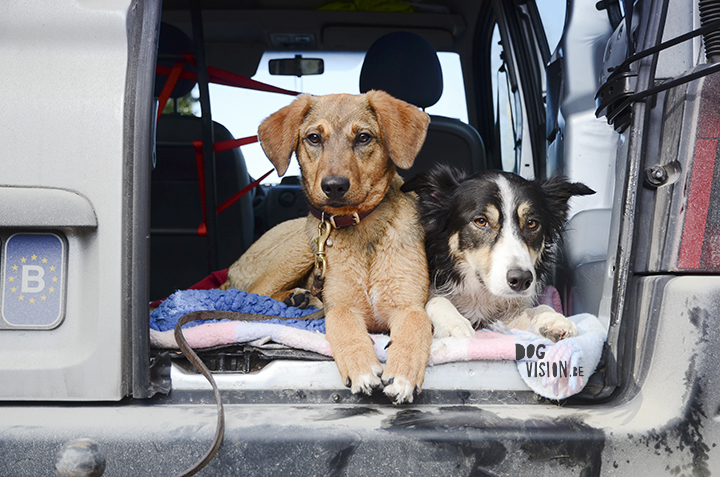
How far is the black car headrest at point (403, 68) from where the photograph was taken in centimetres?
340

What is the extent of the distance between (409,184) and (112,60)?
4.75 ft

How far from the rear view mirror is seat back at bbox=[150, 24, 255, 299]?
57cm

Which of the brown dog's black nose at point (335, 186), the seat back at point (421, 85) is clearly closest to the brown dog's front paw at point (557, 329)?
the brown dog's black nose at point (335, 186)

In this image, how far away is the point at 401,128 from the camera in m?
2.39

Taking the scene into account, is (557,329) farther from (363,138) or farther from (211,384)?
(211,384)

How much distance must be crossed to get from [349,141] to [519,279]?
907 mm

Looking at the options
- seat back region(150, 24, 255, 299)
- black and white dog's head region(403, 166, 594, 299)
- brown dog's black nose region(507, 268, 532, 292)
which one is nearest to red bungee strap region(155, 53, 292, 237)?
seat back region(150, 24, 255, 299)

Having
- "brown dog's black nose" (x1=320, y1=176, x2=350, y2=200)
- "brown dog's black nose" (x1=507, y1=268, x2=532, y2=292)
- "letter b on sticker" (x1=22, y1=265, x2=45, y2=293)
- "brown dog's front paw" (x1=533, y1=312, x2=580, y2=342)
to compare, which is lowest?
"brown dog's front paw" (x1=533, y1=312, x2=580, y2=342)

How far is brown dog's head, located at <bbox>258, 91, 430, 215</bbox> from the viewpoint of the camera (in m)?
2.31

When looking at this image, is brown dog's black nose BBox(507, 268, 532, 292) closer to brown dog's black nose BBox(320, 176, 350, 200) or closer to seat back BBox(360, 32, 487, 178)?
brown dog's black nose BBox(320, 176, 350, 200)

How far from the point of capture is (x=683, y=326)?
138 centimetres

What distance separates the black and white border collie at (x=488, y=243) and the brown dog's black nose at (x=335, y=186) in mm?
453

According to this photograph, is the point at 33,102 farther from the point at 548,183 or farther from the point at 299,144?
the point at 548,183

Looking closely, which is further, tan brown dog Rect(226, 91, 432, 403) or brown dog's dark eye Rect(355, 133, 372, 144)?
brown dog's dark eye Rect(355, 133, 372, 144)
